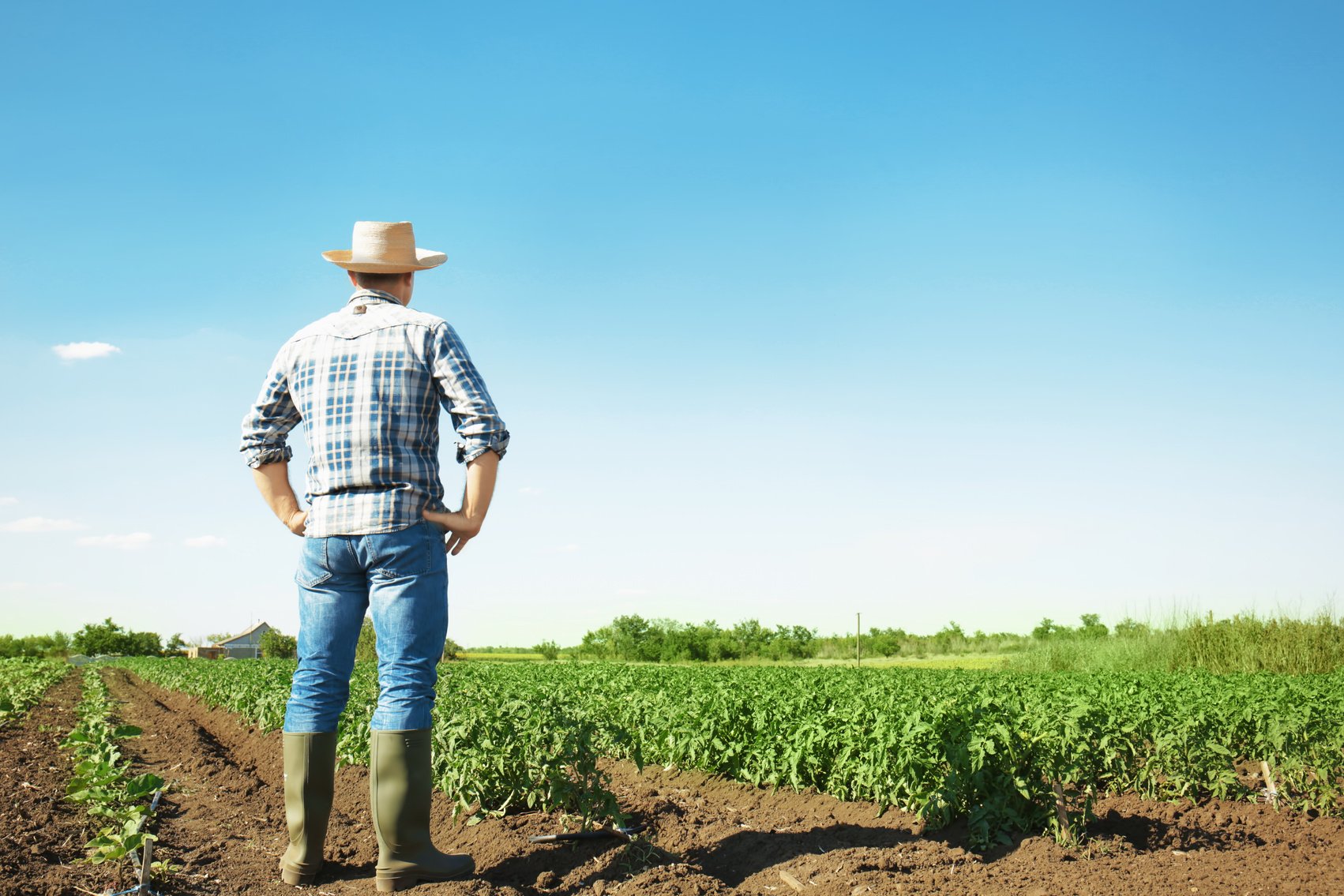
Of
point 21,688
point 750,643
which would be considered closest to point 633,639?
point 750,643

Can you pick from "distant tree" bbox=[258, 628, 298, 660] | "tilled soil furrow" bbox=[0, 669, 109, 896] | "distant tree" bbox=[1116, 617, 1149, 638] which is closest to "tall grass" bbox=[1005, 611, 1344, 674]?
"distant tree" bbox=[1116, 617, 1149, 638]

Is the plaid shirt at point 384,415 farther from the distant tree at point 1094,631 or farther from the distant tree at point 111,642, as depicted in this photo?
the distant tree at point 111,642

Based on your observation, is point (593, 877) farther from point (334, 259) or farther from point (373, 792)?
point (334, 259)

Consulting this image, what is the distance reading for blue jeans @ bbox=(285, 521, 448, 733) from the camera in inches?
142

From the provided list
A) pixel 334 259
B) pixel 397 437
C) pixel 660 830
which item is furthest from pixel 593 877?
pixel 334 259

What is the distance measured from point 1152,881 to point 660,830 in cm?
239

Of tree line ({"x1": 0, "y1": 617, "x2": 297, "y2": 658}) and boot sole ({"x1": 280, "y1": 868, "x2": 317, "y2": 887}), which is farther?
tree line ({"x1": 0, "y1": 617, "x2": 297, "y2": 658})

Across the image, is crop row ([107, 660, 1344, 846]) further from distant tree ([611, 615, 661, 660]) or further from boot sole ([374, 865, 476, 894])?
distant tree ([611, 615, 661, 660])

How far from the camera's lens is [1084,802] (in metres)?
4.98

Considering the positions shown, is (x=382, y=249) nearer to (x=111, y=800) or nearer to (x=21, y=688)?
(x=111, y=800)

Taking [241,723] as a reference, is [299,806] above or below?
above

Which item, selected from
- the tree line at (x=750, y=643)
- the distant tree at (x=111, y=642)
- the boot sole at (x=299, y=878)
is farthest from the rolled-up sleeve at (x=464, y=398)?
the distant tree at (x=111, y=642)

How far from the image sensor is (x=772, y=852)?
462 cm

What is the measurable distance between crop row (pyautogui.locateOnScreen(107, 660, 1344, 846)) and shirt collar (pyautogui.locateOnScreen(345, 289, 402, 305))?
2.24 m
